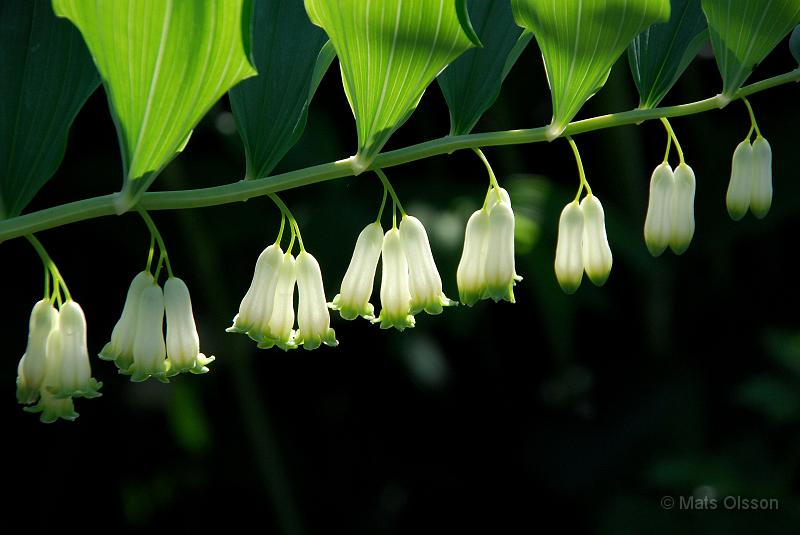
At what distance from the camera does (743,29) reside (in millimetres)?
1281

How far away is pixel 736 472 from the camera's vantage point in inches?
128

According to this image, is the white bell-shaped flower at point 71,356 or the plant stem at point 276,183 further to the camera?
the white bell-shaped flower at point 71,356

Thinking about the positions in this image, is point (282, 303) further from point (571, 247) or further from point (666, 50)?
point (666, 50)

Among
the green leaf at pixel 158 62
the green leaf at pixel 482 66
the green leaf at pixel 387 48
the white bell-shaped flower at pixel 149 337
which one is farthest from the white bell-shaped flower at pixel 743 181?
the white bell-shaped flower at pixel 149 337

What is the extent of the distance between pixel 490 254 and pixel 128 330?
0.55 metres

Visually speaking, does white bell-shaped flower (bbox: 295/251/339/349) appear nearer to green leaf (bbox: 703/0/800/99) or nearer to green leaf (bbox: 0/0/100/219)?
green leaf (bbox: 0/0/100/219)

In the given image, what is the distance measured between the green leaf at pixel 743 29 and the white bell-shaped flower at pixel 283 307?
2.33 ft

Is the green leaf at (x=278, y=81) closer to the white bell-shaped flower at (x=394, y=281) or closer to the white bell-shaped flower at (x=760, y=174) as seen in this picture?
the white bell-shaped flower at (x=394, y=281)

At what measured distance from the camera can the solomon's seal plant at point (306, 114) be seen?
3.52 feet

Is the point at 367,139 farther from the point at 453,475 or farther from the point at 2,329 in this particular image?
the point at 453,475

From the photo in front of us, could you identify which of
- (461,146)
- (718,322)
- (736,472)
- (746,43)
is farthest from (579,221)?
(718,322)

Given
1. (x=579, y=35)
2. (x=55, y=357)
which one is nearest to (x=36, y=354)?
(x=55, y=357)
